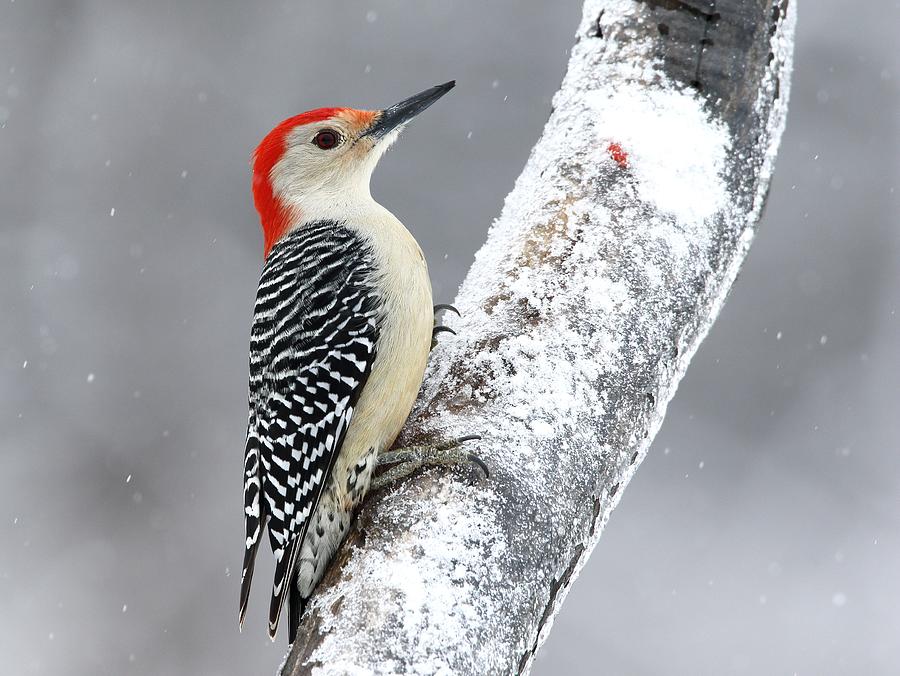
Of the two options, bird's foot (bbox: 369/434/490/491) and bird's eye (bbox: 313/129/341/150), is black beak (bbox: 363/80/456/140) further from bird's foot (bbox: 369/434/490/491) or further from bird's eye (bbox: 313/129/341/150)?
bird's foot (bbox: 369/434/490/491)

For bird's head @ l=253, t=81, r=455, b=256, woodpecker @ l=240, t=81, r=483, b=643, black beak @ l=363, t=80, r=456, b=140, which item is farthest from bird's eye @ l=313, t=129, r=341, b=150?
woodpecker @ l=240, t=81, r=483, b=643

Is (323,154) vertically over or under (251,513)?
over

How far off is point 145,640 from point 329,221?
4.81 meters

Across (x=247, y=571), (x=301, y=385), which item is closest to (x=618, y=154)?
(x=301, y=385)

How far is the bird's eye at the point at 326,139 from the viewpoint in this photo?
347 centimetres

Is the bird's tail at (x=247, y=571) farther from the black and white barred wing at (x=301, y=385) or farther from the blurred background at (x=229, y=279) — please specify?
the blurred background at (x=229, y=279)

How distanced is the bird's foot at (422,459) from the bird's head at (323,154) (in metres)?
1.26

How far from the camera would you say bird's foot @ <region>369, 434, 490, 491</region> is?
2.35 meters

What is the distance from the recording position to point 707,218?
114 inches

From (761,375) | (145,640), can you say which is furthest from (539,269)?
(145,640)

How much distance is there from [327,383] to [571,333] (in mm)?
790

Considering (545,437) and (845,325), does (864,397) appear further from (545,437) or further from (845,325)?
(545,437)

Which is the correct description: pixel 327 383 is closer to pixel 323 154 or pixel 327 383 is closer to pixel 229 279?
pixel 323 154

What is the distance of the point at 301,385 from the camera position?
282 cm
